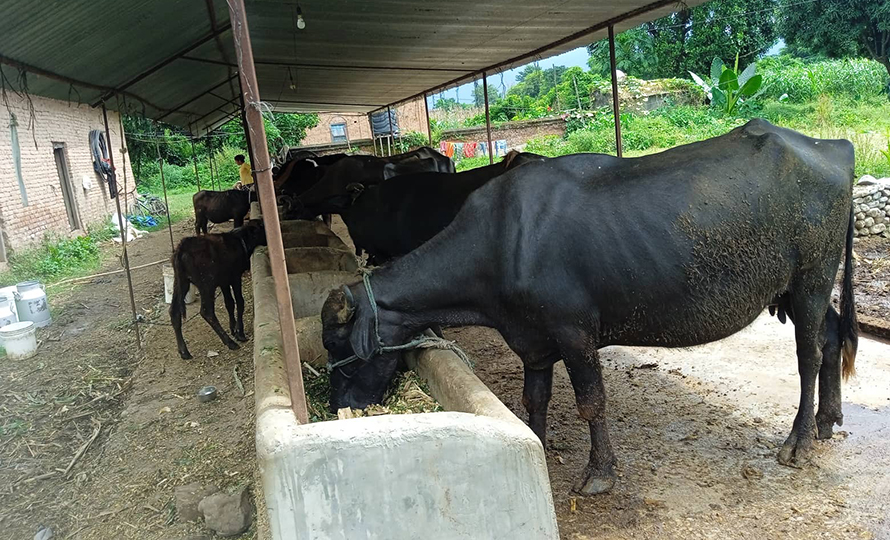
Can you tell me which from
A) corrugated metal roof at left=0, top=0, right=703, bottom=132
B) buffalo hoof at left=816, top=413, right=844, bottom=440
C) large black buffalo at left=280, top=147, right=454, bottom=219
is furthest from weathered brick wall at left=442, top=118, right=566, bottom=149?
buffalo hoof at left=816, top=413, right=844, bottom=440

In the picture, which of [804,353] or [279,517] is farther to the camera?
[804,353]

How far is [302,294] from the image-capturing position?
203 inches

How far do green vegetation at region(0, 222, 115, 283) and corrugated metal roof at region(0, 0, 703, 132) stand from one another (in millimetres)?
2813

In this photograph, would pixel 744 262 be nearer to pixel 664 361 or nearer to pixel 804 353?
pixel 804 353

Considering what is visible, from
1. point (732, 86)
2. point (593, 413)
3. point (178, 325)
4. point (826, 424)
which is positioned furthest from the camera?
point (732, 86)

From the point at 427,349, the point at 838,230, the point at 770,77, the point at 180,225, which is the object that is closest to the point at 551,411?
the point at 427,349

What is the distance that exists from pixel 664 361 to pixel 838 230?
1.95 meters

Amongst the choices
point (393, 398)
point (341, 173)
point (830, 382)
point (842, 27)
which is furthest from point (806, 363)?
point (842, 27)

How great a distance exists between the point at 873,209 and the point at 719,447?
241 inches

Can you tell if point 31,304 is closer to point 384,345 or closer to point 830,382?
point 384,345

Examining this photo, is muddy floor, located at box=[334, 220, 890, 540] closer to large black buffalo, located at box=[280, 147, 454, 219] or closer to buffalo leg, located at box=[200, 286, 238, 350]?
buffalo leg, located at box=[200, 286, 238, 350]

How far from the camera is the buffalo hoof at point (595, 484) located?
348cm

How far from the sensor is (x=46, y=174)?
12.1 metres

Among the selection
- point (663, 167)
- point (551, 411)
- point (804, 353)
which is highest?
point (663, 167)
